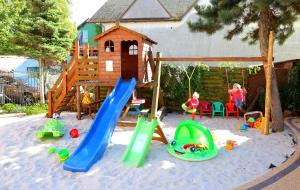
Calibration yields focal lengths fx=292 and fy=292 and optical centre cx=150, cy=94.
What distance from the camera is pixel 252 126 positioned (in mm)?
9766

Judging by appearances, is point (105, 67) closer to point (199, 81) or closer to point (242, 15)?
point (199, 81)

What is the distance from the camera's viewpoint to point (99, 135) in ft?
24.8

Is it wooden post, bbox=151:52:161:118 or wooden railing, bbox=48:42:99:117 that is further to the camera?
wooden railing, bbox=48:42:99:117

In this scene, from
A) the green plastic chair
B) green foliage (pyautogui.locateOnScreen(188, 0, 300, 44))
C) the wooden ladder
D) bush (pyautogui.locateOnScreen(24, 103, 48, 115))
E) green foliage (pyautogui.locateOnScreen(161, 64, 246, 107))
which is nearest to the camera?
green foliage (pyautogui.locateOnScreen(188, 0, 300, 44))

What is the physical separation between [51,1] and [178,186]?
40.4ft

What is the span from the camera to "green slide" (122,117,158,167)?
6613mm

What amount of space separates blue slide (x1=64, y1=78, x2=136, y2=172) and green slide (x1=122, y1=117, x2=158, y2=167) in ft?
2.39

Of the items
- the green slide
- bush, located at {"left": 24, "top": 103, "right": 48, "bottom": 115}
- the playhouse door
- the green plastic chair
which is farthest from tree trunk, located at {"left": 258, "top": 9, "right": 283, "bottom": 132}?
bush, located at {"left": 24, "top": 103, "right": 48, "bottom": 115}

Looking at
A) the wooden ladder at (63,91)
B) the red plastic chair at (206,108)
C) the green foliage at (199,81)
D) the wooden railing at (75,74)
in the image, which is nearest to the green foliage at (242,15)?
the green foliage at (199,81)

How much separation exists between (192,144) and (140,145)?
1283mm

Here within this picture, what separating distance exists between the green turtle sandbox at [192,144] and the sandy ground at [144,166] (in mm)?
172

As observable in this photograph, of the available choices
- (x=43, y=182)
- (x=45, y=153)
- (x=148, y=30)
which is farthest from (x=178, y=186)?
(x=148, y=30)

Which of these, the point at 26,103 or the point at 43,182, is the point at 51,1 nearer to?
the point at 26,103

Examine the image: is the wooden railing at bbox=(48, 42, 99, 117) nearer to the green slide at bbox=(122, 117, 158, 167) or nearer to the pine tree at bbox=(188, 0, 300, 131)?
the pine tree at bbox=(188, 0, 300, 131)
